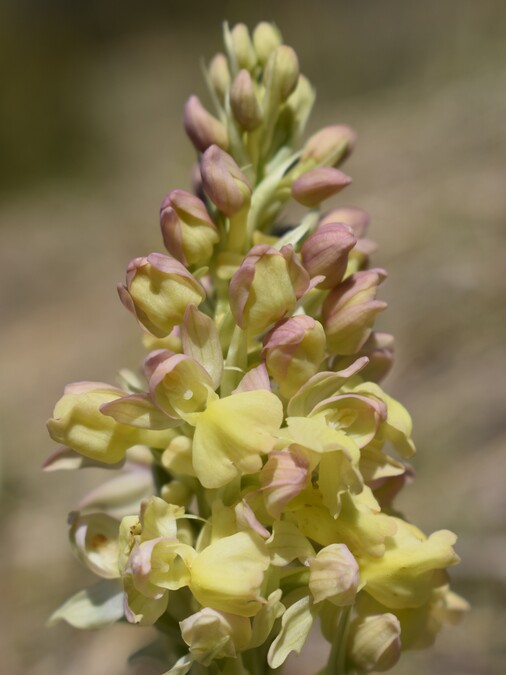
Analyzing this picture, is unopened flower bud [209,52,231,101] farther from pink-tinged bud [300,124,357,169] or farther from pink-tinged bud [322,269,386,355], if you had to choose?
pink-tinged bud [322,269,386,355]

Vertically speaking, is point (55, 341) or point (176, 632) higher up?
point (55, 341)

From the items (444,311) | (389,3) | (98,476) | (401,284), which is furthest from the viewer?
(389,3)

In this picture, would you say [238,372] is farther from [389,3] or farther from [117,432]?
[389,3]

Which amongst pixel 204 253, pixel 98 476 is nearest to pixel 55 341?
pixel 98 476

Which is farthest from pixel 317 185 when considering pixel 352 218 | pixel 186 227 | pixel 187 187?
pixel 187 187

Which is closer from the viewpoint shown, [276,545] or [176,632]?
[276,545]

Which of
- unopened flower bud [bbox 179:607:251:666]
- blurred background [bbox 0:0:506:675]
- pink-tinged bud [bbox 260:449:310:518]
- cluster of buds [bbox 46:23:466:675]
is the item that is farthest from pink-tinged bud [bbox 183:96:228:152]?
blurred background [bbox 0:0:506:675]

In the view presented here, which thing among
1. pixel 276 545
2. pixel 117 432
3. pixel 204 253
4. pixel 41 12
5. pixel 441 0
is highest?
pixel 41 12

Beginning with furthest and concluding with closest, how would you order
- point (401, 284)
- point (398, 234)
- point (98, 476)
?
point (398, 234), point (401, 284), point (98, 476)
